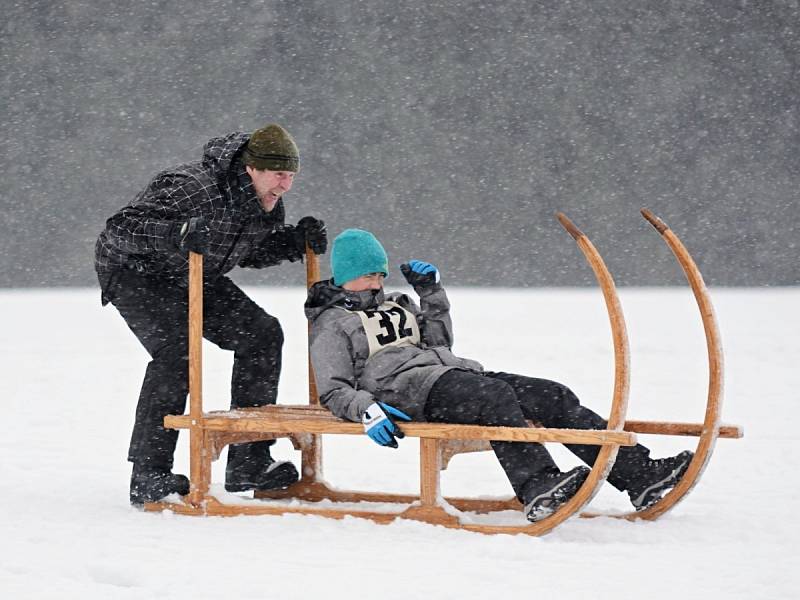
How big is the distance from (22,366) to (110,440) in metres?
3.46

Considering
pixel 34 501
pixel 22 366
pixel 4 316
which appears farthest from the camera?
pixel 4 316

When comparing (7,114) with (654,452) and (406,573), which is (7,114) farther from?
(406,573)

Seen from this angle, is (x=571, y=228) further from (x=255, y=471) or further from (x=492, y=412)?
(x=255, y=471)

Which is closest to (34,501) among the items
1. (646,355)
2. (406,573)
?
(406,573)

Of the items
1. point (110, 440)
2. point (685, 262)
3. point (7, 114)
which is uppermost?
point (7, 114)

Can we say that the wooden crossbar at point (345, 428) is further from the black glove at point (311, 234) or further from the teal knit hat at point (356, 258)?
the black glove at point (311, 234)

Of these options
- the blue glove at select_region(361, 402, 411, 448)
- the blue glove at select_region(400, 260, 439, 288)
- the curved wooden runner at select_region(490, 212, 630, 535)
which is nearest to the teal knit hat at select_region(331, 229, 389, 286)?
the blue glove at select_region(400, 260, 439, 288)

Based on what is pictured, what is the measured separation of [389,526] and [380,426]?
1.14 feet

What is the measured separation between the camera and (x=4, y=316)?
44.0 feet

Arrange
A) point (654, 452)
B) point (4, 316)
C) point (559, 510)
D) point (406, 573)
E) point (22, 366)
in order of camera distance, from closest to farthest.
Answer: point (406, 573) < point (559, 510) < point (654, 452) < point (22, 366) < point (4, 316)

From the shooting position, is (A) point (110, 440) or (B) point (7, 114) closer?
(A) point (110, 440)

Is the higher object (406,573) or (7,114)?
(7,114)

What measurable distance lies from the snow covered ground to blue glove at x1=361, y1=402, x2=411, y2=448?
277 mm

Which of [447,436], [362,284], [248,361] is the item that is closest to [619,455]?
[447,436]
